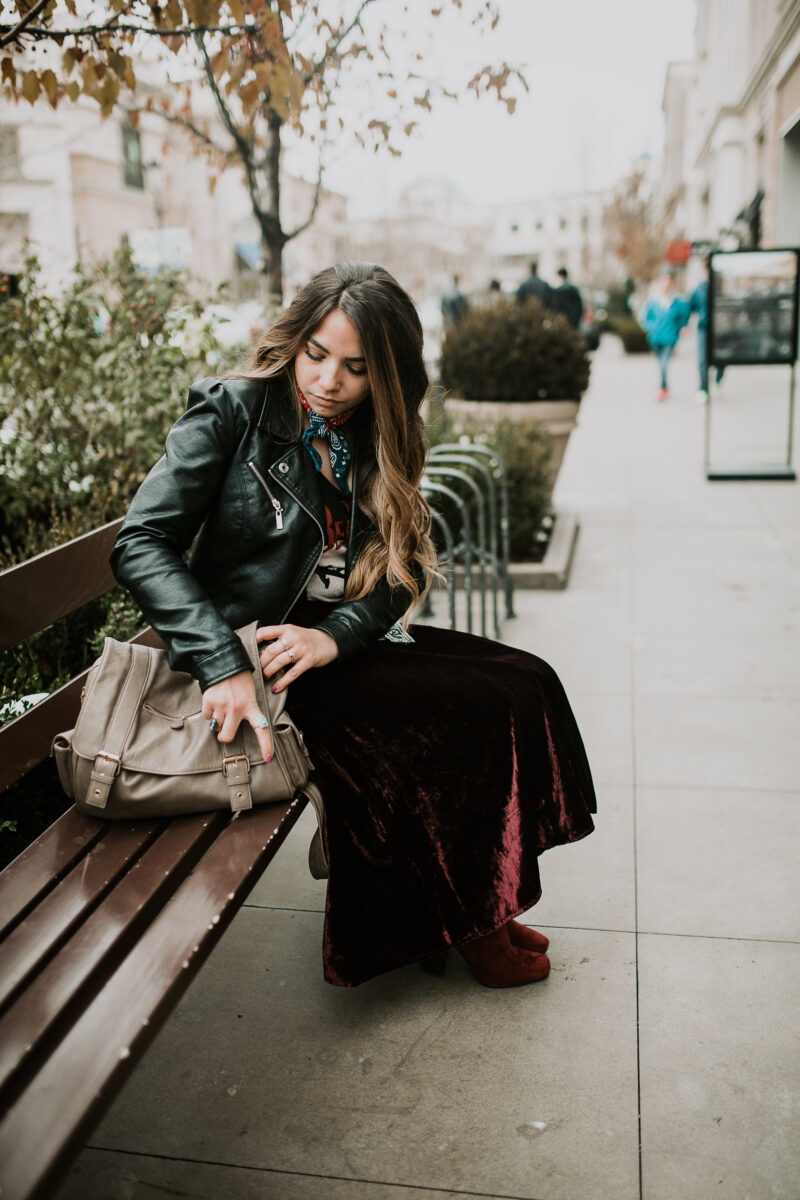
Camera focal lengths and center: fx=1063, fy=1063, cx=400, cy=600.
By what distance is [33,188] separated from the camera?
115 feet

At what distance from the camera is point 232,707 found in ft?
7.48

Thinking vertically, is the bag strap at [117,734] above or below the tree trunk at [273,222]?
below

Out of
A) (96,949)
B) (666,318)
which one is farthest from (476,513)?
(666,318)

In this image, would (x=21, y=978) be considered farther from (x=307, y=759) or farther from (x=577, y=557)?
(x=577, y=557)

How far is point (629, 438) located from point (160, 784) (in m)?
11.6

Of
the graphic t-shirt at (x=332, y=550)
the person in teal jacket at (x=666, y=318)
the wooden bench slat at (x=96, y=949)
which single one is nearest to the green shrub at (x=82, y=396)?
the graphic t-shirt at (x=332, y=550)

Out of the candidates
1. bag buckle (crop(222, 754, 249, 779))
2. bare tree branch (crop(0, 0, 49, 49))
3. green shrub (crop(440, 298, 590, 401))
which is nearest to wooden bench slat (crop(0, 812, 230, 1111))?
bag buckle (crop(222, 754, 249, 779))

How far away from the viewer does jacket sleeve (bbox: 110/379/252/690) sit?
2312mm

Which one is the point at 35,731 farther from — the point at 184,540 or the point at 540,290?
the point at 540,290

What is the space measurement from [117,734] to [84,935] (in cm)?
47

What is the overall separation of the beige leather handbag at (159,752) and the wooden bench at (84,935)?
2.5 inches

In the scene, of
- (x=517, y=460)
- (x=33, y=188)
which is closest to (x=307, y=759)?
(x=517, y=460)

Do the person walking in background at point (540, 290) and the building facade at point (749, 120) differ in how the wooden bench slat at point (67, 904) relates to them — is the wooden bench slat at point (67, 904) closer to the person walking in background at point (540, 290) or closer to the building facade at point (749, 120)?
the person walking in background at point (540, 290)

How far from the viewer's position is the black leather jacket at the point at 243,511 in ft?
8.29
